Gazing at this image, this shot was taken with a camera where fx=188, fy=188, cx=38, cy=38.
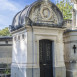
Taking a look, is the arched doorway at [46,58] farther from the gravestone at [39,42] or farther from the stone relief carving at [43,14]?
the stone relief carving at [43,14]

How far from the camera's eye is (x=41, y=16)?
40.9 feet

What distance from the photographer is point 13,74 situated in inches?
537

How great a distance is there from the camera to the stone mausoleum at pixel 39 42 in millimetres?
11984

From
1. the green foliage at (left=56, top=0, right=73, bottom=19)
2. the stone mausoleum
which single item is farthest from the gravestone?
the green foliage at (left=56, top=0, right=73, bottom=19)

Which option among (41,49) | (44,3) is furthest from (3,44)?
(44,3)

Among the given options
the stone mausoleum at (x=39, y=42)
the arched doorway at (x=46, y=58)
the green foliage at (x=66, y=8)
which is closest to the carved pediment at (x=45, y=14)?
the stone mausoleum at (x=39, y=42)

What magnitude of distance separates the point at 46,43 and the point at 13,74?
3.37m

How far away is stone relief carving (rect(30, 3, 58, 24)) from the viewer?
12307 millimetres

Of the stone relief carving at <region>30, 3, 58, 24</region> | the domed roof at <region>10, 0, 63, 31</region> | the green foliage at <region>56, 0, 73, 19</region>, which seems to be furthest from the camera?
the green foliage at <region>56, 0, 73, 19</region>

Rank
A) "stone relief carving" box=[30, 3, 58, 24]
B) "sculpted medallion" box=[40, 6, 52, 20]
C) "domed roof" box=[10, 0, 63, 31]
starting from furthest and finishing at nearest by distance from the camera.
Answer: "sculpted medallion" box=[40, 6, 52, 20]
"stone relief carving" box=[30, 3, 58, 24]
"domed roof" box=[10, 0, 63, 31]

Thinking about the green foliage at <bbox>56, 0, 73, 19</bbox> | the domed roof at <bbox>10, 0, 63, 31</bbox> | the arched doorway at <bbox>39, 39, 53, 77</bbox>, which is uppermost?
the green foliage at <bbox>56, 0, 73, 19</bbox>

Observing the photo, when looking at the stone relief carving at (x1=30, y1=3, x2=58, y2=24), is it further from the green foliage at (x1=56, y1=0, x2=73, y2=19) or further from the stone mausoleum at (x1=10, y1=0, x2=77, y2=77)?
the green foliage at (x1=56, y1=0, x2=73, y2=19)

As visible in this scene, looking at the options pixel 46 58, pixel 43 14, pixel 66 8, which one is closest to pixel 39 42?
pixel 46 58

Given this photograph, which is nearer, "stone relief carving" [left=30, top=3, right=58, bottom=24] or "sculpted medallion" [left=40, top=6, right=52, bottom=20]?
"stone relief carving" [left=30, top=3, right=58, bottom=24]
